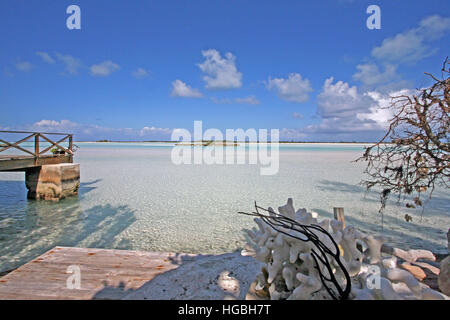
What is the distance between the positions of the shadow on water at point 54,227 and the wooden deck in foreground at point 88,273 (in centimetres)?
183

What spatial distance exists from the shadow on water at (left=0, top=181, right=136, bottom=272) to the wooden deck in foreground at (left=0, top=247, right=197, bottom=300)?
1833mm

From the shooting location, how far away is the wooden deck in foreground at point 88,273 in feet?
9.41

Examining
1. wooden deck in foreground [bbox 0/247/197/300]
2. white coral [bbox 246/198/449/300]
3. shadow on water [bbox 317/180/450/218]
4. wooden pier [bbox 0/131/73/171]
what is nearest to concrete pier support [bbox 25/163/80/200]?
wooden pier [bbox 0/131/73/171]

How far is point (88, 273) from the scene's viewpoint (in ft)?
10.8

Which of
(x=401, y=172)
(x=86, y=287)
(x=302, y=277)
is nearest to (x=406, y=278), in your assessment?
(x=302, y=277)

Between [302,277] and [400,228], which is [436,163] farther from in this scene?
[400,228]

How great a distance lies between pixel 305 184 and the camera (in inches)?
Answer: 527

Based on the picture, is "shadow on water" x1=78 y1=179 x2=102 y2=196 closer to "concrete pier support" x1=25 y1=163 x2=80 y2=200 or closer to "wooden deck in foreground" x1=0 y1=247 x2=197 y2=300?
"concrete pier support" x1=25 y1=163 x2=80 y2=200

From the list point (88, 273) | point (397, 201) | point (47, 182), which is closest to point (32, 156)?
point (47, 182)

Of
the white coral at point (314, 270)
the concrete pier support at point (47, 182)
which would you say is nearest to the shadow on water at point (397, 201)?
the white coral at point (314, 270)

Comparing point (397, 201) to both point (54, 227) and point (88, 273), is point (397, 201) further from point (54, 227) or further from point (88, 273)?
point (54, 227)

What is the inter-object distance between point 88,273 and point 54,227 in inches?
183

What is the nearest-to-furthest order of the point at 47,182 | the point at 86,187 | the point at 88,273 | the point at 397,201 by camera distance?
the point at 88,273 → the point at 397,201 → the point at 47,182 → the point at 86,187

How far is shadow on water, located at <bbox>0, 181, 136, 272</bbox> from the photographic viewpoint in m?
5.41
